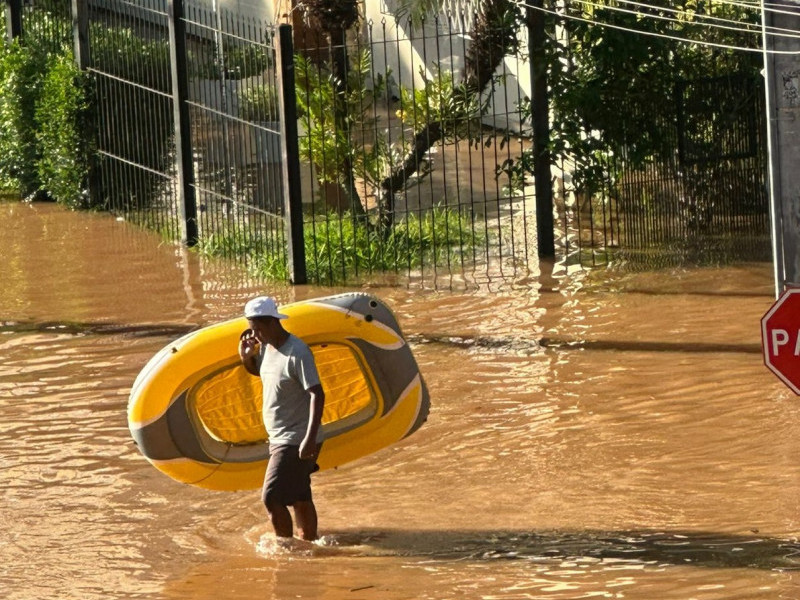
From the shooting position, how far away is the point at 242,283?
14812 mm

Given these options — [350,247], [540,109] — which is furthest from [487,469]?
[540,109]

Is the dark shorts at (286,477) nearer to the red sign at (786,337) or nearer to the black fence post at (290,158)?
the red sign at (786,337)

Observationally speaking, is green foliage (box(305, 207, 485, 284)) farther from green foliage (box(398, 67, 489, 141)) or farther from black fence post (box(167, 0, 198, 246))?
black fence post (box(167, 0, 198, 246))

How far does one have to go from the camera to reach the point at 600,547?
7.46 meters

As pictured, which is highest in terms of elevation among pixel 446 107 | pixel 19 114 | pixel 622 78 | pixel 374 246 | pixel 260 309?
pixel 19 114

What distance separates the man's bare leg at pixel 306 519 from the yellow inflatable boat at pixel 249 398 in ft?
1.98

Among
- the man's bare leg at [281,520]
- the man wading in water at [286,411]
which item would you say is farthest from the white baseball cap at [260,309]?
the man's bare leg at [281,520]

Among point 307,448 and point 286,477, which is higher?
point 307,448

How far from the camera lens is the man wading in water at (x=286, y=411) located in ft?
24.8

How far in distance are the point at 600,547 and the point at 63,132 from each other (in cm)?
1301

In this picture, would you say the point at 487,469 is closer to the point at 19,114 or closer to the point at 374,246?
the point at 374,246

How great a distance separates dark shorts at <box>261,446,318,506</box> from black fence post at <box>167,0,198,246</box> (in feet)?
29.8

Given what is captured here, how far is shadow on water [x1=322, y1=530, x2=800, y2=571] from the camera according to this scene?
7184mm

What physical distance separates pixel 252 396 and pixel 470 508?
1.49m
